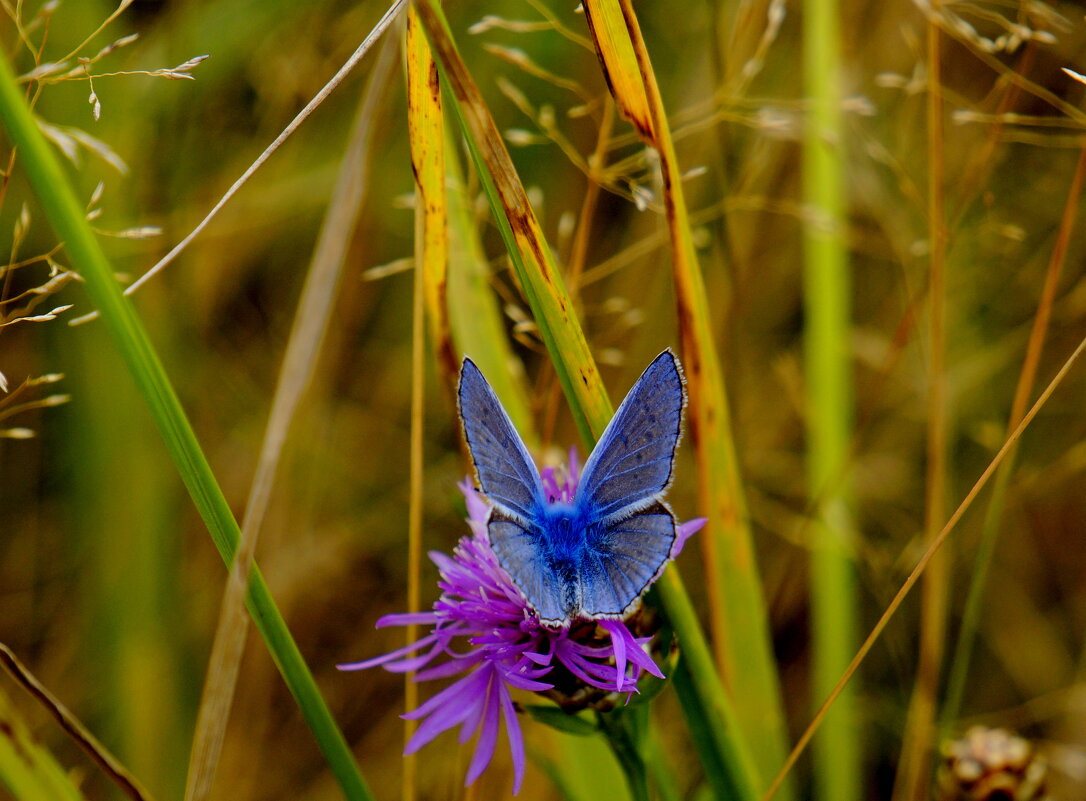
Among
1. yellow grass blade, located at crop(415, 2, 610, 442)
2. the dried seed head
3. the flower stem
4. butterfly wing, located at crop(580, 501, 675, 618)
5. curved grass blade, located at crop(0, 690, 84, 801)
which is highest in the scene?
yellow grass blade, located at crop(415, 2, 610, 442)

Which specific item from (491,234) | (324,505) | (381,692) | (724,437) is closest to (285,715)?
(381,692)

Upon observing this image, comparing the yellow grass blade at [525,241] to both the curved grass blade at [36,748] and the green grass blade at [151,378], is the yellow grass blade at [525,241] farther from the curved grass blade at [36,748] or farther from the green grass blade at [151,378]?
the curved grass blade at [36,748]

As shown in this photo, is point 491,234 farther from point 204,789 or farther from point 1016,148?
point 204,789

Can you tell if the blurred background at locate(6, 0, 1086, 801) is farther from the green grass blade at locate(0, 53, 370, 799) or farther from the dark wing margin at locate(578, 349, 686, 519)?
the green grass blade at locate(0, 53, 370, 799)

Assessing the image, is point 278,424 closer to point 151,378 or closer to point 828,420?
point 151,378

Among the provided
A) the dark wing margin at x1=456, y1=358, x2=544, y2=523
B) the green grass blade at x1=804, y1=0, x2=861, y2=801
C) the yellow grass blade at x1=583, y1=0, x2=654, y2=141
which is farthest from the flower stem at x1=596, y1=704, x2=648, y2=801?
the yellow grass blade at x1=583, y1=0, x2=654, y2=141
